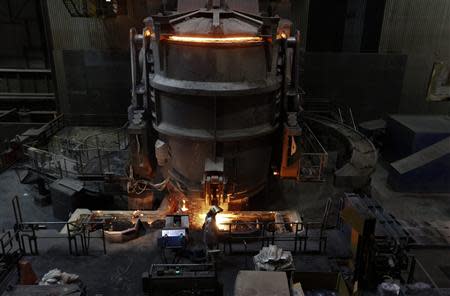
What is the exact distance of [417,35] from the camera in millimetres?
16766

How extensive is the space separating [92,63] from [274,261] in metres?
12.8

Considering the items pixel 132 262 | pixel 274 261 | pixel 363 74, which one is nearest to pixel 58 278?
pixel 132 262

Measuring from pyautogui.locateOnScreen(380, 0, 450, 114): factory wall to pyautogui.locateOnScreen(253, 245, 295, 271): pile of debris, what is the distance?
41.9 ft

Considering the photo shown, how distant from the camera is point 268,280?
5.50 metres

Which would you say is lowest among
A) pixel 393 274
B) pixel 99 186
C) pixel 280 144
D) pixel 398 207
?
pixel 398 207

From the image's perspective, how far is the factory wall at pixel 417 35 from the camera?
1644cm

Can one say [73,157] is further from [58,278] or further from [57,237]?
[58,278]

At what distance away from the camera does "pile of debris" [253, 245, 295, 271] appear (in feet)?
23.8

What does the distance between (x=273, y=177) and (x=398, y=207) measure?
505 centimetres

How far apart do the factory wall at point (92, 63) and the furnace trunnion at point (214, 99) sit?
5.59 m

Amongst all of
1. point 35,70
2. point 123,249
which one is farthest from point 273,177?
point 35,70

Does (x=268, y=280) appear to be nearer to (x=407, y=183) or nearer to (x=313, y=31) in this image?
(x=407, y=183)

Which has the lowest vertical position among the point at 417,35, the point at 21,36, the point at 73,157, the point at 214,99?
the point at 73,157

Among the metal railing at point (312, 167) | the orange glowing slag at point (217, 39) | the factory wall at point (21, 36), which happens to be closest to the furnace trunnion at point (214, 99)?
the orange glowing slag at point (217, 39)
